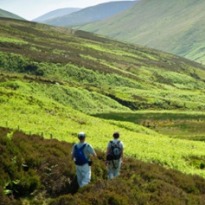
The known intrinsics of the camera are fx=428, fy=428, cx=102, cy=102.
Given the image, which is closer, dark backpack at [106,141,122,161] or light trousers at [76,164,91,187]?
light trousers at [76,164,91,187]

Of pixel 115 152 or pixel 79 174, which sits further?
pixel 115 152

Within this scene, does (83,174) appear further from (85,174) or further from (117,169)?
(117,169)

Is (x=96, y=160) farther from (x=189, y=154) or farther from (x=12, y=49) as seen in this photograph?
(x=12, y=49)

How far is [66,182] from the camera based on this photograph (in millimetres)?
18797

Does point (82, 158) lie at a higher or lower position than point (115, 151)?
lower

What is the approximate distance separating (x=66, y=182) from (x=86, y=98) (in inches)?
2780

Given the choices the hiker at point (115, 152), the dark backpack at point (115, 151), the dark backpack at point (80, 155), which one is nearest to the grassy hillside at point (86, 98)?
the hiker at point (115, 152)

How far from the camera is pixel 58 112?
182ft

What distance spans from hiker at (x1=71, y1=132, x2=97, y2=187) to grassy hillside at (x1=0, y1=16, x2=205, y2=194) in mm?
15327

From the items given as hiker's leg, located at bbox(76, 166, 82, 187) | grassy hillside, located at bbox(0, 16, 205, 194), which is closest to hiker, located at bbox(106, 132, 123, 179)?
hiker's leg, located at bbox(76, 166, 82, 187)

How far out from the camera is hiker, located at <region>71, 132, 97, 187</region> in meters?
17.4

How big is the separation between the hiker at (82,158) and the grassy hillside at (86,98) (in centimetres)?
1533

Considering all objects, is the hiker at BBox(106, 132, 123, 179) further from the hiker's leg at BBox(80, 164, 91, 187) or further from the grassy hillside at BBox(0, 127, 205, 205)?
the hiker's leg at BBox(80, 164, 91, 187)

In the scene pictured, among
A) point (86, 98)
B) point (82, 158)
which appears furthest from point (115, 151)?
point (86, 98)
